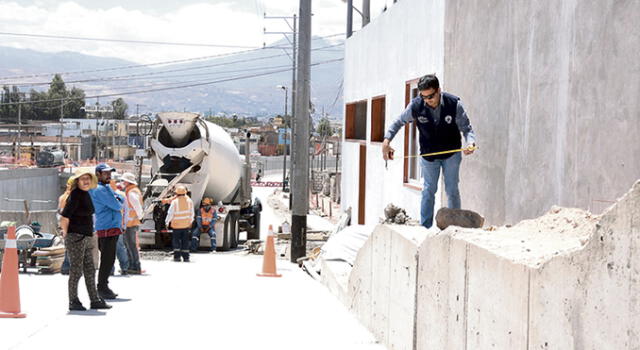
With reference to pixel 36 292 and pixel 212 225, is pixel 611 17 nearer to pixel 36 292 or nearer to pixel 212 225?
pixel 36 292

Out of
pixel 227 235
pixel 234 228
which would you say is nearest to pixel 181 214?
pixel 227 235

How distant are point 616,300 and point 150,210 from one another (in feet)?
61.8

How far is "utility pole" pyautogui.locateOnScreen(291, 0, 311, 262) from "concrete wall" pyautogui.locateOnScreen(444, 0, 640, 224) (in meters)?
7.27

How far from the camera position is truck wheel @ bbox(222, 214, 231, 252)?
75.4 ft

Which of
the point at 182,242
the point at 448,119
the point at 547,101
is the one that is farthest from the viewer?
the point at 182,242

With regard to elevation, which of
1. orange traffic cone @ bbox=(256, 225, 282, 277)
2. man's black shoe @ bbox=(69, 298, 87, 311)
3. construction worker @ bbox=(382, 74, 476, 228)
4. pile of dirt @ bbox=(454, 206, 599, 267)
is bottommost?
orange traffic cone @ bbox=(256, 225, 282, 277)

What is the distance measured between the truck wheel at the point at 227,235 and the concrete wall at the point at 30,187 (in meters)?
14.0

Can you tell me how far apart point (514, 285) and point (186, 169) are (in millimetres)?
18587

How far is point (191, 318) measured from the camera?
9.30 metres

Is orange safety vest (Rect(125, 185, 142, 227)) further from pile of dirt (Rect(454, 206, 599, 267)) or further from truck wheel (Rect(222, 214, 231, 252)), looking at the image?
truck wheel (Rect(222, 214, 231, 252))

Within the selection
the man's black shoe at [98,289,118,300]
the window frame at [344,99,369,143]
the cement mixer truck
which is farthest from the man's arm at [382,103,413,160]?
the cement mixer truck

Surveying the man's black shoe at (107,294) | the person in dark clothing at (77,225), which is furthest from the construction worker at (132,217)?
the person in dark clothing at (77,225)

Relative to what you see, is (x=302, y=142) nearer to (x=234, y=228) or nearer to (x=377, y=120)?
(x=377, y=120)

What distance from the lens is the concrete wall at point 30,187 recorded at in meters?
38.8
